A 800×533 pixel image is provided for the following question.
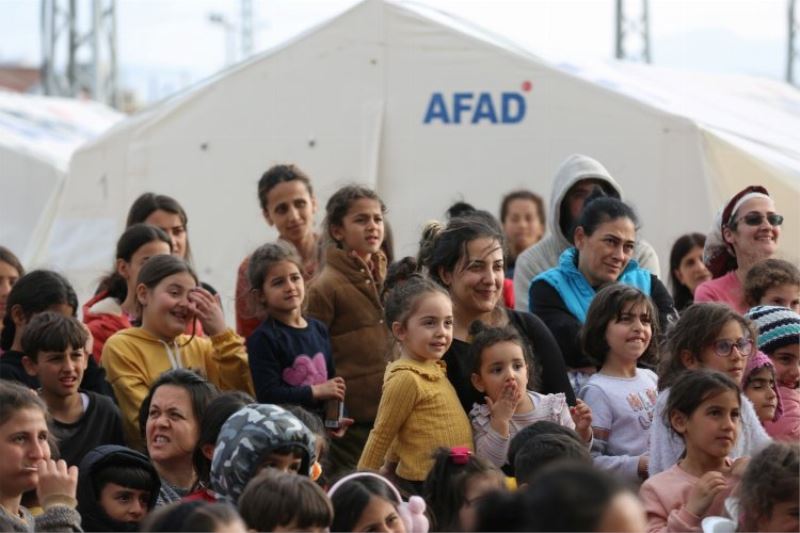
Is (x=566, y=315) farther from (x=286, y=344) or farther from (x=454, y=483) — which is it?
(x=454, y=483)

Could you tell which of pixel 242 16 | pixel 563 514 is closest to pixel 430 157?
pixel 563 514

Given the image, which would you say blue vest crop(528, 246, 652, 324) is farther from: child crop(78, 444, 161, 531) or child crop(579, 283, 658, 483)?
child crop(78, 444, 161, 531)

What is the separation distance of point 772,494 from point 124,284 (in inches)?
125

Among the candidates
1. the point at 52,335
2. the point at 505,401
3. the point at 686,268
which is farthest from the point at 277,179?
the point at 505,401

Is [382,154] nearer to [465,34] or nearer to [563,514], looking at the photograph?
[465,34]

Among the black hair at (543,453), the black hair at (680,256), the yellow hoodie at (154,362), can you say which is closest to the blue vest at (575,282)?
the yellow hoodie at (154,362)

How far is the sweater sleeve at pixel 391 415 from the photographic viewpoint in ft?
16.7

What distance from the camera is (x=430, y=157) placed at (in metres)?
9.68

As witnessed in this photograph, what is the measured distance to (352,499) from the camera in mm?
4164

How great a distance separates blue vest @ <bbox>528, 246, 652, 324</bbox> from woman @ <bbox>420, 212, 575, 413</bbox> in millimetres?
399

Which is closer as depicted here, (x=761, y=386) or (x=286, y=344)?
(x=761, y=386)

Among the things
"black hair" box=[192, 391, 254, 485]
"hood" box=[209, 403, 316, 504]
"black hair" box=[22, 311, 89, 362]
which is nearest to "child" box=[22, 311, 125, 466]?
"black hair" box=[22, 311, 89, 362]

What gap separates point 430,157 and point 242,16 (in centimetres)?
2321

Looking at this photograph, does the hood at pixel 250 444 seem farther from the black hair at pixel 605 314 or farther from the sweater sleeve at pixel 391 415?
the black hair at pixel 605 314
